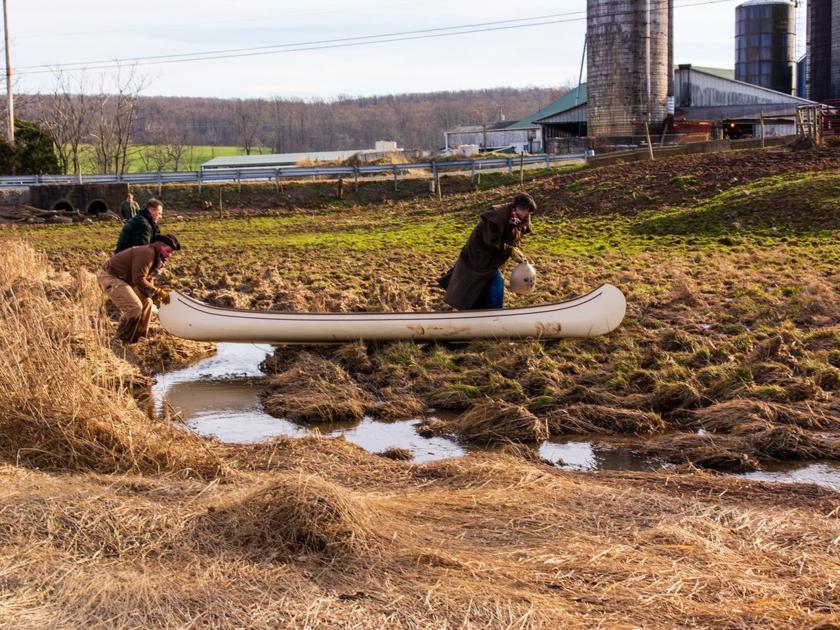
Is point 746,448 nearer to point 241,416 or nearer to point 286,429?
point 286,429

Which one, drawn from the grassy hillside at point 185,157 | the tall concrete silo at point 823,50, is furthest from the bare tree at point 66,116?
the tall concrete silo at point 823,50

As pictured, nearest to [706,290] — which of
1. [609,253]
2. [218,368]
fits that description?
[609,253]

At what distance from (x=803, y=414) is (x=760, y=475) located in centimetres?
125

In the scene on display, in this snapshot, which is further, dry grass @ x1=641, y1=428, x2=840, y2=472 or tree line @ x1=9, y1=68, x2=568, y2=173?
tree line @ x1=9, y1=68, x2=568, y2=173

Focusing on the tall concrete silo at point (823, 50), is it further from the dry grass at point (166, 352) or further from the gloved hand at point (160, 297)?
the gloved hand at point (160, 297)

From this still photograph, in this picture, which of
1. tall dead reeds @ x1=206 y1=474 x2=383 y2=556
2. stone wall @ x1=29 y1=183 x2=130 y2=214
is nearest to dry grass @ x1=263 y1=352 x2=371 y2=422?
tall dead reeds @ x1=206 y1=474 x2=383 y2=556

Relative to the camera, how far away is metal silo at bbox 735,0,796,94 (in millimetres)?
52031

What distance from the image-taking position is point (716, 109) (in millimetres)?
45562

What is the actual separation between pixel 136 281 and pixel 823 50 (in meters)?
43.3

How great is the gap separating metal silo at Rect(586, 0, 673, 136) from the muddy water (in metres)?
32.9

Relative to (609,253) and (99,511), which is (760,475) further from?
(609,253)

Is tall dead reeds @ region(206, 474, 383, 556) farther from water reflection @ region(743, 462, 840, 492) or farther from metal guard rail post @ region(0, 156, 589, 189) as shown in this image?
metal guard rail post @ region(0, 156, 589, 189)

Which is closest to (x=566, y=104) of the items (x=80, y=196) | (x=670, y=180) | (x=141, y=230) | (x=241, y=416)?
(x=670, y=180)

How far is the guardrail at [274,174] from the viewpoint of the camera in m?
37.0
